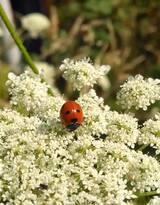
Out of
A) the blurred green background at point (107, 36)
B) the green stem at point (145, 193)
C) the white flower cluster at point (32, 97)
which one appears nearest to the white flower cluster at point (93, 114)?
the white flower cluster at point (32, 97)

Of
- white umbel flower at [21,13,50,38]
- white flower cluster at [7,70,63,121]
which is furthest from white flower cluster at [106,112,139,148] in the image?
white umbel flower at [21,13,50,38]

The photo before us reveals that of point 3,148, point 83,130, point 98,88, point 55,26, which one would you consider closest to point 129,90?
point 83,130

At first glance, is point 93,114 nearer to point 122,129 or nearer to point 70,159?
Result: point 122,129

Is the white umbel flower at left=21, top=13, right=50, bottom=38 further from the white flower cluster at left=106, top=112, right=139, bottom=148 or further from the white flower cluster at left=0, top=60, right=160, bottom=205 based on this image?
the white flower cluster at left=106, top=112, right=139, bottom=148

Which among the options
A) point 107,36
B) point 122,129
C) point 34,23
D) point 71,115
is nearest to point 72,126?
point 71,115

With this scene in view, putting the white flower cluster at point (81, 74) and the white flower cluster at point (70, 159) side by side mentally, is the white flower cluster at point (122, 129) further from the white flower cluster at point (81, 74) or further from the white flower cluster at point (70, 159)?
the white flower cluster at point (81, 74)
